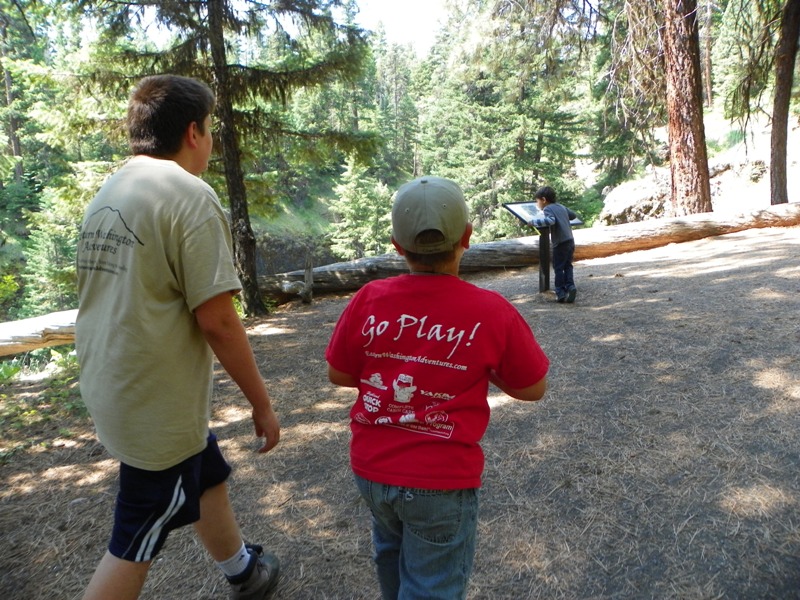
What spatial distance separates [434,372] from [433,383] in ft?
0.10

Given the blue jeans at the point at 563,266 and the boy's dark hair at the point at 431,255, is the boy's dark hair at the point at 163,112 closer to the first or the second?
the boy's dark hair at the point at 431,255

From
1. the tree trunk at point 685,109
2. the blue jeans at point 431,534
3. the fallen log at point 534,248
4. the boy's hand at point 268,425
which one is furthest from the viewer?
the tree trunk at point 685,109

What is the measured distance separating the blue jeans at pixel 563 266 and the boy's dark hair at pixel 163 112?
5533 millimetres

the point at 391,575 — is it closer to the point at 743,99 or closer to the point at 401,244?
the point at 401,244

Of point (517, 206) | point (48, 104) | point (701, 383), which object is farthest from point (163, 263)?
point (48, 104)

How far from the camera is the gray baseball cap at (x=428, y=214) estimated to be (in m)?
1.49

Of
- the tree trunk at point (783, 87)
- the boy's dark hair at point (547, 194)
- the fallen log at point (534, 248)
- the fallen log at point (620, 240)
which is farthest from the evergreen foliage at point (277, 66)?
the boy's dark hair at point (547, 194)

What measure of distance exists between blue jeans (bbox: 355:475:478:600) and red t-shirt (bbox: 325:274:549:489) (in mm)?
36

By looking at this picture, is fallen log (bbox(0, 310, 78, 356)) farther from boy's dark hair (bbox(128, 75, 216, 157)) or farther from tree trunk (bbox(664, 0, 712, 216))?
tree trunk (bbox(664, 0, 712, 216))

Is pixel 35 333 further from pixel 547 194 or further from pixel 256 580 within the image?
pixel 547 194

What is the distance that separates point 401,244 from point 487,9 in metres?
12.9

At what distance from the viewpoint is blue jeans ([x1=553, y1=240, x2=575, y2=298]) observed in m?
6.70

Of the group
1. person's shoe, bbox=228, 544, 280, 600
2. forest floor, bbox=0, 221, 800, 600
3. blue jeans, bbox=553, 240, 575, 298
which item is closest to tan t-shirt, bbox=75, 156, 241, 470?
person's shoe, bbox=228, 544, 280, 600

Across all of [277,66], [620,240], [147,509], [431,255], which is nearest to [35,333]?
[277,66]
